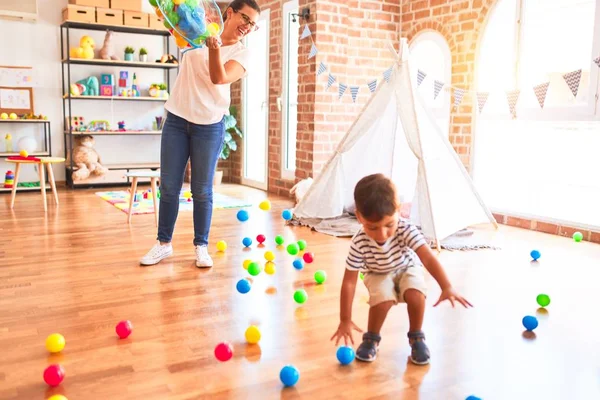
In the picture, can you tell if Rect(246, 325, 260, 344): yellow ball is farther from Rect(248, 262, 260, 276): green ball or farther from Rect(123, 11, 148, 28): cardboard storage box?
Rect(123, 11, 148, 28): cardboard storage box

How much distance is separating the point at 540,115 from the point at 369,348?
117 inches

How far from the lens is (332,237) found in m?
3.89

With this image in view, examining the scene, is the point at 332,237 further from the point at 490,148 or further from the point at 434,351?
the point at 434,351

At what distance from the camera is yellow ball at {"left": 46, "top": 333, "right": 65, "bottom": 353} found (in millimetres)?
1886

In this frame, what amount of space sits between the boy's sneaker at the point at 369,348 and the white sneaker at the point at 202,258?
1.30 m

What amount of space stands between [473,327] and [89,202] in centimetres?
411

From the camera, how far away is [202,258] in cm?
302

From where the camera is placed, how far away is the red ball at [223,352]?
1842 mm

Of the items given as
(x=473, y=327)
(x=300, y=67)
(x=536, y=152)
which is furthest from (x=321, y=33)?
(x=473, y=327)

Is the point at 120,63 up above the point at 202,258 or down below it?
above

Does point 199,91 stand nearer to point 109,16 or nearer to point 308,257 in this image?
point 308,257

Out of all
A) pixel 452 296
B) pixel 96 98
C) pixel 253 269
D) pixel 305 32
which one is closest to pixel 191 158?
pixel 253 269

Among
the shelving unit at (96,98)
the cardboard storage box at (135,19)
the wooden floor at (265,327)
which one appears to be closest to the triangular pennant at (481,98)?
the wooden floor at (265,327)

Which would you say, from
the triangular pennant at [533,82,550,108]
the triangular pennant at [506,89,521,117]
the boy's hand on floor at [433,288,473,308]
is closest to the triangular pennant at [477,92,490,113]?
the triangular pennant at [506,89,521,117]
